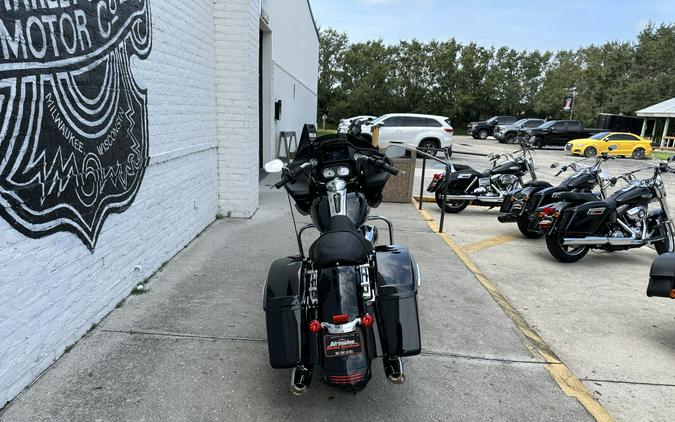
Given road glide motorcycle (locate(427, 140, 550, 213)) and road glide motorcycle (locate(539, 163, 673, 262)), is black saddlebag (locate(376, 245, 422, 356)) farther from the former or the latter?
road glide motorcycle (locate(427, 140, 550, 213))

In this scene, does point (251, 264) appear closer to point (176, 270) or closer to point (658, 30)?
point (176, 270)

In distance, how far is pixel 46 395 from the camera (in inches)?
101

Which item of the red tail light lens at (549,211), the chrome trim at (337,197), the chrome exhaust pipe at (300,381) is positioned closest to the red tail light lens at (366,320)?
the chrome exhaust pipe at (300,381)

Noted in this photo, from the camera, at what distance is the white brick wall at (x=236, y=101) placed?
20.1 feet

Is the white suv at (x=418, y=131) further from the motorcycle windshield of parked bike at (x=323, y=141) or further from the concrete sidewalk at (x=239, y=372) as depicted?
the motorcycle windshield of parked bike at (x=323, y=141)

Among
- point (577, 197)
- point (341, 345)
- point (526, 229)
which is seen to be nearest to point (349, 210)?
point (341, 345)

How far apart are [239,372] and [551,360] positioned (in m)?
2.23

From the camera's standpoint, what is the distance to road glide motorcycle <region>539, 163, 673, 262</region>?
17.7 ft

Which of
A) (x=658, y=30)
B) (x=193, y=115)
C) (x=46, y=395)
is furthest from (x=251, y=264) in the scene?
(x=658, y=30)

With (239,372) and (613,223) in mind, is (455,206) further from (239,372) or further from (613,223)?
(239,372)

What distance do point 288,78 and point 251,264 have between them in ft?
36.3

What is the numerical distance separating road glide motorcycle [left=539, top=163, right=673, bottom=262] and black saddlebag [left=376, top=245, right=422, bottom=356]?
3.62m

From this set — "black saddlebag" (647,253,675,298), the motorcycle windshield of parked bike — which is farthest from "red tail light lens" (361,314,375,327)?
"black saddlebag" (647,253,675,298)

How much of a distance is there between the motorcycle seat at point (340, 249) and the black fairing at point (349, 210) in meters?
0.55
